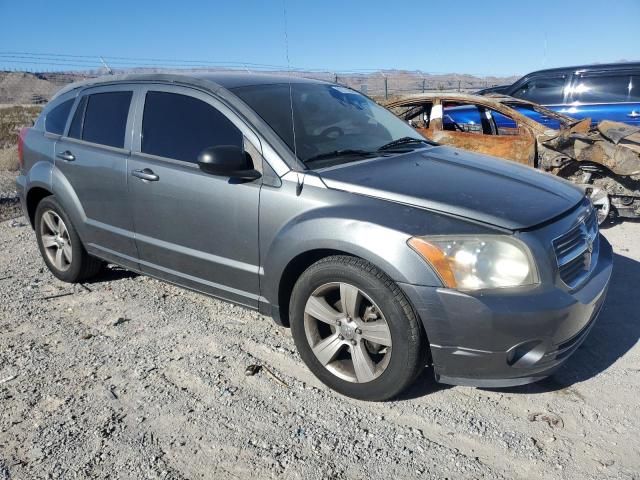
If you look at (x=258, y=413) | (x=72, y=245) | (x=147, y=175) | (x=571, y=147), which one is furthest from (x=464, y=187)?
(x=571, y=147)

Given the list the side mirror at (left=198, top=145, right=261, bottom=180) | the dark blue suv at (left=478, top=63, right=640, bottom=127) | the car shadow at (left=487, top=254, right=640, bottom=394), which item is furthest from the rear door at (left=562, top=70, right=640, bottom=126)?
the side mirror at (left=198, top=145, right=261, bottom=180)

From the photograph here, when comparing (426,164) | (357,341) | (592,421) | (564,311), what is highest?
(426,164)

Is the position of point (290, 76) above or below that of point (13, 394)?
above

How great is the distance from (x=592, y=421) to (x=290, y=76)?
3.16 meters

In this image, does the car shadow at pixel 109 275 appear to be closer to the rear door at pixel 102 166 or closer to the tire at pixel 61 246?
the tire at pixel 61 246

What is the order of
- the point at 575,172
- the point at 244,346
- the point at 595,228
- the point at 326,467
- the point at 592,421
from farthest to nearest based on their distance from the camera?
1. the point at 575,172
2. the point at 244,346
3. the point at 595,228
4. the point at 592,421
5. the point at 326,467

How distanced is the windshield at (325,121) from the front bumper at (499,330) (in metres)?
1.19

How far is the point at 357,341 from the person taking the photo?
2869 millimetres

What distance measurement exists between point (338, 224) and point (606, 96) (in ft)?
27.7

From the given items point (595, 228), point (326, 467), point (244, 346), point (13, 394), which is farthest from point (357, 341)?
point (13, 394)

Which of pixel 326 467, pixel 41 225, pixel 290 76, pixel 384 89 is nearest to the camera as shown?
pixel 326 467

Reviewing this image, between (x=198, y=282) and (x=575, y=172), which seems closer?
(x=198, y=282)

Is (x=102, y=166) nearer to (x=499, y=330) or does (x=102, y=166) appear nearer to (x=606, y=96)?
(x=499, y=330)

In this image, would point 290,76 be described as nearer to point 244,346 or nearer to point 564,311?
point 244,346
